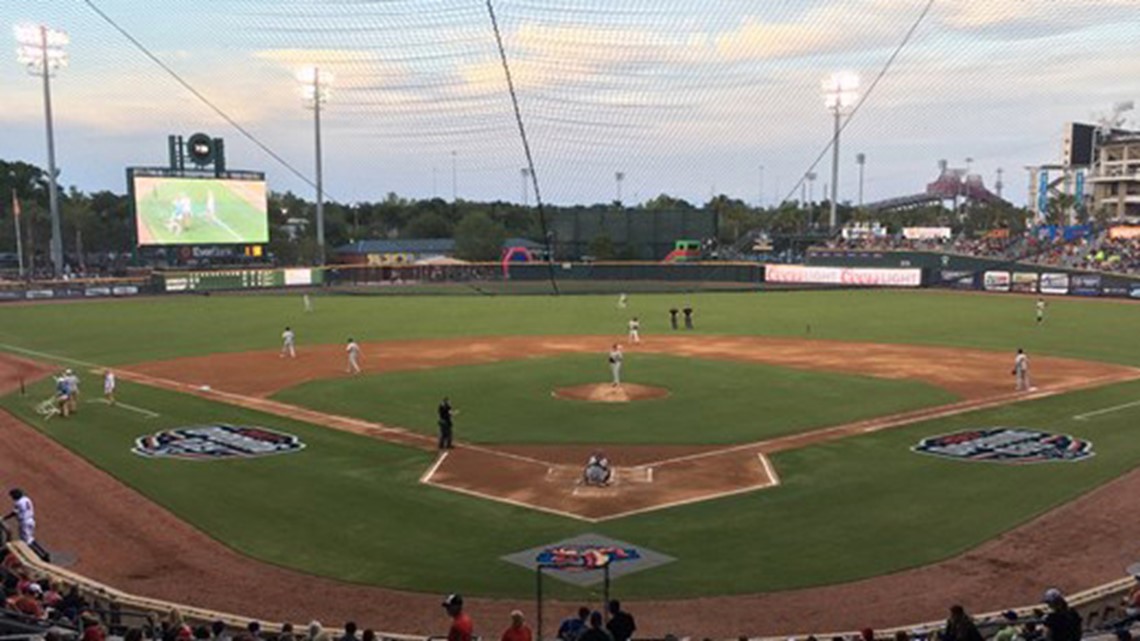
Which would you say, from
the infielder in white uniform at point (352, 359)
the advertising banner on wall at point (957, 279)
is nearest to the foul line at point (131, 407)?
the infielder in white uniform at point (352, 359)

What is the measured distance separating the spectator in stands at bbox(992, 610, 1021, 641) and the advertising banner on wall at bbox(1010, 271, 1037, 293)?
66.5 meters

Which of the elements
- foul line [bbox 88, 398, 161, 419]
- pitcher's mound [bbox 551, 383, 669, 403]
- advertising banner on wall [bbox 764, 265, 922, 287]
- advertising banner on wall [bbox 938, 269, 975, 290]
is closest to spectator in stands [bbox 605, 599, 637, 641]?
pitcher's mound [bbox 551, 383, 669, 403]

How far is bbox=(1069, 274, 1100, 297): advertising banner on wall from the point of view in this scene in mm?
67125

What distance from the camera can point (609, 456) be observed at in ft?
74.0

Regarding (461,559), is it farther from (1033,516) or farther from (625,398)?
(625,398)

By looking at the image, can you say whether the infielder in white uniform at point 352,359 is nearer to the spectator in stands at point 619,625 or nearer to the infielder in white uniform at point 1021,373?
the infielder in white uniform at point 1021,373

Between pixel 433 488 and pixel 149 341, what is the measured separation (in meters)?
32.7

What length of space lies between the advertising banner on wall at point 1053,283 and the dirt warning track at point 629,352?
34.2 metres

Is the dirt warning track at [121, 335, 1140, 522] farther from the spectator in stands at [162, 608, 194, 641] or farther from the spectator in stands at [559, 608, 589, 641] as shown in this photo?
the spectator in stands at [162, 608, 194, 641]

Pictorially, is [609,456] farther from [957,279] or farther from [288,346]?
[957,279]

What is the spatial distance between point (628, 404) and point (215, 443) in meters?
12.4

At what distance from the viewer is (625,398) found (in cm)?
2994

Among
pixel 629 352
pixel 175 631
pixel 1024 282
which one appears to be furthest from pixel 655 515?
pixel 1024 282

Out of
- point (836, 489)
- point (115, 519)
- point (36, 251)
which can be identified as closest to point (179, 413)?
point (115, 519)
